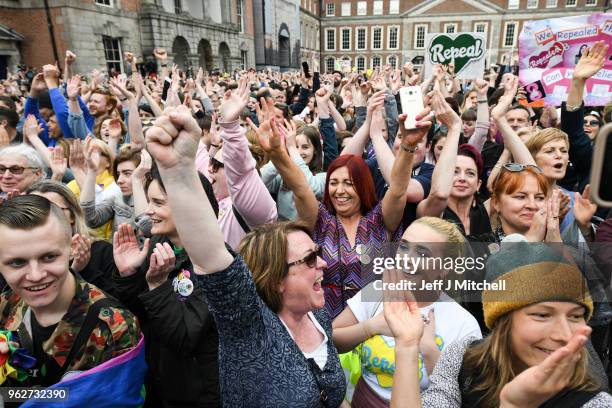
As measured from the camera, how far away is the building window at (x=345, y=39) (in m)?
54.5

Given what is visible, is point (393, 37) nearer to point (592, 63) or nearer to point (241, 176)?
point (592, 63)

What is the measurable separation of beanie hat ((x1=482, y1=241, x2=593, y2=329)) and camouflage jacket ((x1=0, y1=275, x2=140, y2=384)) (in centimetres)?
146

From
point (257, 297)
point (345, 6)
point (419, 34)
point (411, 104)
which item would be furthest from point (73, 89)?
point (345, 6)

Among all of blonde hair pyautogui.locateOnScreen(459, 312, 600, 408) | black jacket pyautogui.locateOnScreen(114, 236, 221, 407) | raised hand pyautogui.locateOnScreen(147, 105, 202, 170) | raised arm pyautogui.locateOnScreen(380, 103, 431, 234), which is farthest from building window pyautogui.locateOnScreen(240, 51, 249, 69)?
blonde hair pyautogui.locateOnScreen(459, 312, 600, 408)

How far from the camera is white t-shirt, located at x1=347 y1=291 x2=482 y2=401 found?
1703mm

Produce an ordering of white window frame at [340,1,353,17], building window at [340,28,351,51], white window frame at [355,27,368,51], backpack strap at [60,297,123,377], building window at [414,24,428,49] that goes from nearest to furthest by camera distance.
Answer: backpack strap at [60,297,123,377] < building window at [414,24,428,49] < white window frame at [340,1,353,17] < white window frame at [355,27,368,51] < building window at [340,28,351,51]

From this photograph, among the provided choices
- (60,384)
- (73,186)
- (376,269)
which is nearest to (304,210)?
(376,269)

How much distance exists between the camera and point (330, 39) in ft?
181

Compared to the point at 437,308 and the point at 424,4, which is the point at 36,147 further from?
the point at 424,4

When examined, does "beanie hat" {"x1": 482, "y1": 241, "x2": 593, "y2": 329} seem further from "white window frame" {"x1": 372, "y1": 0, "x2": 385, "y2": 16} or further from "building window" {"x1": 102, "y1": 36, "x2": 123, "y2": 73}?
"white window frame" {"x1": 372, "y1": 0, "x2": 385, "y2": 16}

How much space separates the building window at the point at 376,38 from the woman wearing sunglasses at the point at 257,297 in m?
57.4

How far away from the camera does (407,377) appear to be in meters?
1.33

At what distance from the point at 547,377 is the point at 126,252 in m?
1.83

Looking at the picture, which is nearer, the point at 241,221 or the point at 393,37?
the point at 241,221
